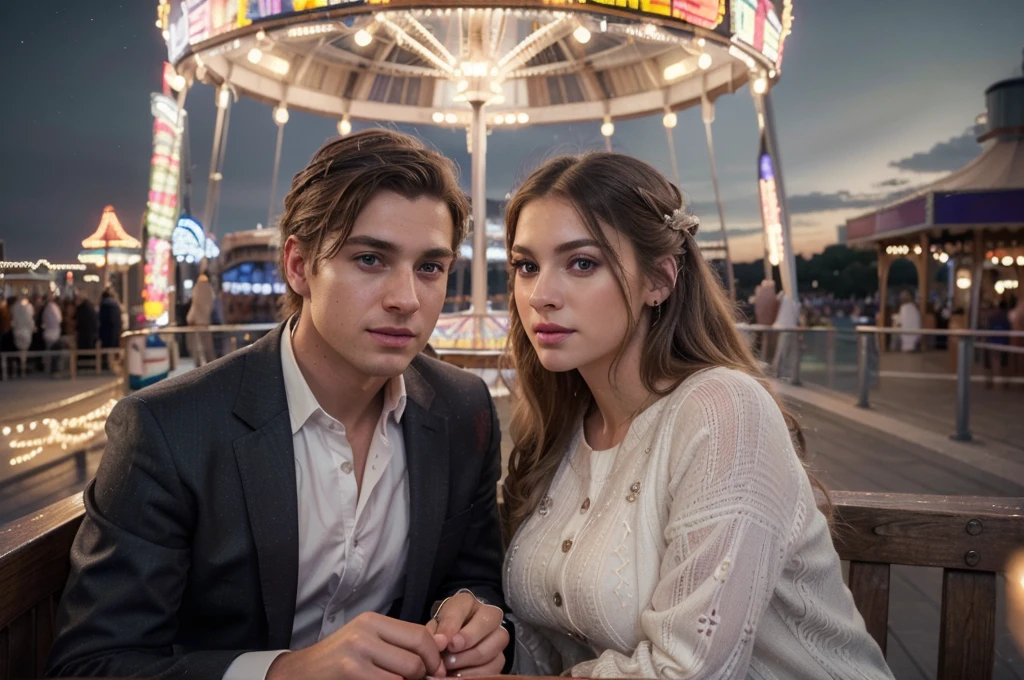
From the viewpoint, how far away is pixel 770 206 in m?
11.1

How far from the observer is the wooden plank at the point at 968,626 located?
1.58m

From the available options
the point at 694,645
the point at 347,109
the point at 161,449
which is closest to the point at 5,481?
the point at 161,449

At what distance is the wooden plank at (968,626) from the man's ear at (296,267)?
5.01 feet

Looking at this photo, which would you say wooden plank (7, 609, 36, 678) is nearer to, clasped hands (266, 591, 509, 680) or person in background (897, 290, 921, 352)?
clasped hands (266, 591, 509, 680)

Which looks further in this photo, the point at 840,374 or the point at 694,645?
the point at 840,374

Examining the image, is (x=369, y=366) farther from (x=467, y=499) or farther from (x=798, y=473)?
(x=798, y=473)

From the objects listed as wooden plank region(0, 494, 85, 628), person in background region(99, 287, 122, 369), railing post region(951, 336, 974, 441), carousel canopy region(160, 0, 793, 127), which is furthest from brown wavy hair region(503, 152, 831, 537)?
person in background region(99, 287, 122, 369)

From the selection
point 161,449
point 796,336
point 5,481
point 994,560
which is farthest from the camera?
point 796,336

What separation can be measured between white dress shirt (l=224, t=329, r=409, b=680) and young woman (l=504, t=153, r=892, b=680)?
0.30m

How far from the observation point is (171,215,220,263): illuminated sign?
10.5 m

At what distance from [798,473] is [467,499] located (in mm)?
749

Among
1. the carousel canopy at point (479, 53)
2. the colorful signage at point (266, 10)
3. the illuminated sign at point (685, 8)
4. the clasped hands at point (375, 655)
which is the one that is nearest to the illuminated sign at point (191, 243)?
the carousel canopy at point (479, 53)

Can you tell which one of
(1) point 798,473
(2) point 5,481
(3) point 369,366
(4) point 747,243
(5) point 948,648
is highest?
(4) point 747,243

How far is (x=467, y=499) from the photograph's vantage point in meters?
1.72
